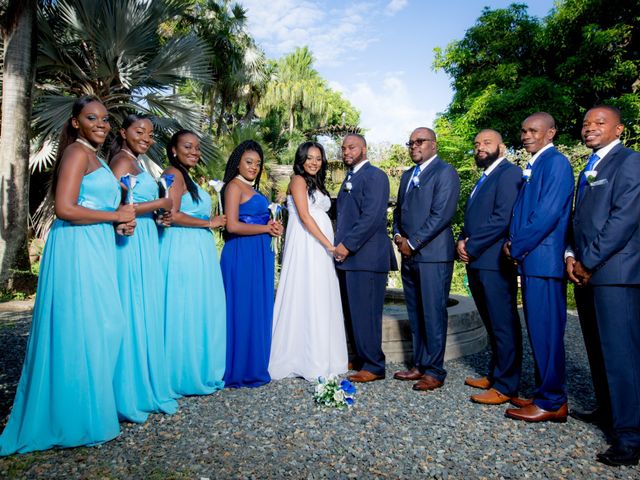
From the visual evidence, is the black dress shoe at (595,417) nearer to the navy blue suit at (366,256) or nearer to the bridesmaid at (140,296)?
the navy blue suit at (366,256)

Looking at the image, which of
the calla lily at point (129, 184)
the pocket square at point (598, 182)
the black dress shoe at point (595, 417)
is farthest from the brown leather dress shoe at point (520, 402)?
the calla lily at point (129, 184)

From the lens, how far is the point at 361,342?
188 inches

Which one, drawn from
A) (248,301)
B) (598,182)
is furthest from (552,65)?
(248,301)

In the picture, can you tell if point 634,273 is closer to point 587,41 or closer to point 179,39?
point 179,39

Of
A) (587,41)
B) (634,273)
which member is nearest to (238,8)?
(587,41)

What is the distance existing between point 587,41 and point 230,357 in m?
20.0

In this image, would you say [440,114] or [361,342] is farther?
[440,114]

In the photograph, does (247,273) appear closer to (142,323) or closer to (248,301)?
(248,301)

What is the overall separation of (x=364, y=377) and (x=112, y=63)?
31.9ft

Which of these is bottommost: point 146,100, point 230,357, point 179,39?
point 230,357

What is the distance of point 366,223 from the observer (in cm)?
465

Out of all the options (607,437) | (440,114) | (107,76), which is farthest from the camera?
(440,114)

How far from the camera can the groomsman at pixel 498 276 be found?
4.15 m

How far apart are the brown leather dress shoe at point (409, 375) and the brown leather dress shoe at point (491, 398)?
68 centimetres
